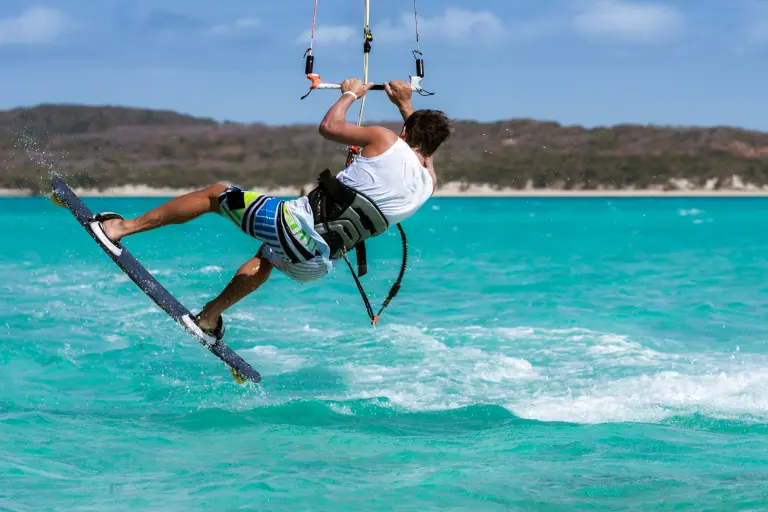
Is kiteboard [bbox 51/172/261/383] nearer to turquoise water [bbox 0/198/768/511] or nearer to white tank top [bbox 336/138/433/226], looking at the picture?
turquoise water [bbox 0/198/768/511]

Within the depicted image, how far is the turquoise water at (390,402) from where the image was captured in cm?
609

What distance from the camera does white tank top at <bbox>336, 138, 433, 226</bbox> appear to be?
6250 millimetres

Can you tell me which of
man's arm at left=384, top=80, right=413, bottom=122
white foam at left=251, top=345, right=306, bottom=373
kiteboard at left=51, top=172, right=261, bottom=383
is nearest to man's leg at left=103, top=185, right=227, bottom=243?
kiteboard at left=51, top=172, right=261, bottom=383


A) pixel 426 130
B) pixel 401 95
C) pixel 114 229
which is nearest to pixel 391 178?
pixel 426 130

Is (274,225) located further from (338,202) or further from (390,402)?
(390,402)

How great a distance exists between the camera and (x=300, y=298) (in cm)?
1599

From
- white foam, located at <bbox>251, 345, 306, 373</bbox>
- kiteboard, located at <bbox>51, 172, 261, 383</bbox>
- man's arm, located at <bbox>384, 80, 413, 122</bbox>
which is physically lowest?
white foam, located at <bbox>251, 345, 306, 373</bbox>

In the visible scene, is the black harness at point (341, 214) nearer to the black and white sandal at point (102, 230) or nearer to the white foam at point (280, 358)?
the black and white sandal at point (102, 230)

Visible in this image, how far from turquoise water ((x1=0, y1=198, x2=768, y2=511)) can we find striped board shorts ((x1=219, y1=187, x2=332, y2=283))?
1.39 metres

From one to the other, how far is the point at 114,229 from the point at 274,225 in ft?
3.82

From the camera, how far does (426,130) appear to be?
635 cm

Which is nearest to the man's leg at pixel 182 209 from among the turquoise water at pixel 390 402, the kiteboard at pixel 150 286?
the kiteboard at pixel 150 286

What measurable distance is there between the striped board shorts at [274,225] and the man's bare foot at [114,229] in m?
0.74

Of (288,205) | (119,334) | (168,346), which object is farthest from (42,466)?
(119,334)
